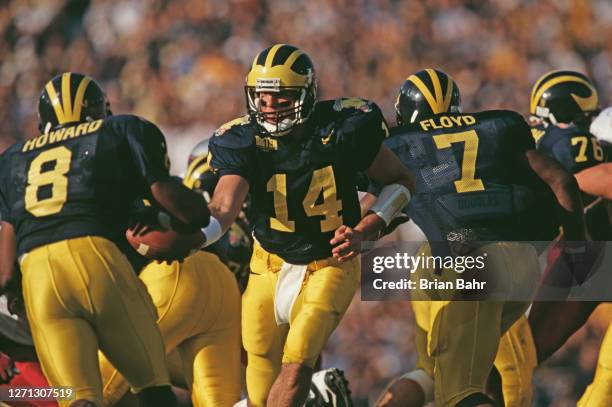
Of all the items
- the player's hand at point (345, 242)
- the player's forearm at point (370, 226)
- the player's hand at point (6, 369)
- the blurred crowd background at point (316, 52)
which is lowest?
the player's hand at point (6, 369)

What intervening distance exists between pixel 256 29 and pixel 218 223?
16.9 feet

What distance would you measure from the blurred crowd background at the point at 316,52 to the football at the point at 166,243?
442 centimetres

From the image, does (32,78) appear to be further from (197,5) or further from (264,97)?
(264,97)

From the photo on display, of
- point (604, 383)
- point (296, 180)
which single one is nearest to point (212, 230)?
point (296, 180)

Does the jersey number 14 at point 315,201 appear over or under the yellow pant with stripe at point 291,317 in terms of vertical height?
over

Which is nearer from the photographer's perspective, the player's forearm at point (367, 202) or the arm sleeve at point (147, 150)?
the arm sleeve at point (147, 150)

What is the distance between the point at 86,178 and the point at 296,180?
860 millimetres

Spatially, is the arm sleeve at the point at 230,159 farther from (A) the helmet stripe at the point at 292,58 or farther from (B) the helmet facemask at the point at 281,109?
(A) the helmet stripe at the point at 292,58

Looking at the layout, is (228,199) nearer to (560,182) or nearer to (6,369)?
(560,182)

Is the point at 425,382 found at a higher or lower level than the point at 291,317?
lower

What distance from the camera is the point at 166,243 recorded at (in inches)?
189

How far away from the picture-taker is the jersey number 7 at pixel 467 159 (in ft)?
17.0

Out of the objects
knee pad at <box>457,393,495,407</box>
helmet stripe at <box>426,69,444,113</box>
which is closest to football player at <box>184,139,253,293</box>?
helmet stripe at <box>426,69,444,113</box>

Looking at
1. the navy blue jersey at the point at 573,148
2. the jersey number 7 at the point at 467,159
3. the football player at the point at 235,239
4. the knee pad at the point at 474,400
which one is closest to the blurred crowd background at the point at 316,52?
the football player at the point at 235,239
